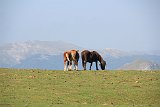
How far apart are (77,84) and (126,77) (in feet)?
17.6

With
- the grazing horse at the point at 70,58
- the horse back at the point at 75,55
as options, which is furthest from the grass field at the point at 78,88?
the horse back at the point at 75,55

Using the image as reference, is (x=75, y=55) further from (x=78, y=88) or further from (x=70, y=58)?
(x=78, y=88)

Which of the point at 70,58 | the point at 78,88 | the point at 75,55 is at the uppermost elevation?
the point at 75,55

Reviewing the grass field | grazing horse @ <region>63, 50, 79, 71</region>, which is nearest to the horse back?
grazing horse @ <region>63, 50, 79, 71</region>

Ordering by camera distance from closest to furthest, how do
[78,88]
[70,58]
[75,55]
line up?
[78,88] < [70,58] < [75,55]

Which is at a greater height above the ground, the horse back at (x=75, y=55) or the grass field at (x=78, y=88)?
the horse back at (x=75, y=55)

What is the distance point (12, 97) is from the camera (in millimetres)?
24750

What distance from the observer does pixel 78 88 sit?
2827 centimetres

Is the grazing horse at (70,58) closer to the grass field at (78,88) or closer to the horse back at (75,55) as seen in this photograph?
the horse back at (75,55)

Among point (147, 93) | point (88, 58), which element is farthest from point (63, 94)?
point (88, 58)

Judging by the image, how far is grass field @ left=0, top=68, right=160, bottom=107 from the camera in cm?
2412

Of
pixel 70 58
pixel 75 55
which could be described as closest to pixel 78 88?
pixel 70 58

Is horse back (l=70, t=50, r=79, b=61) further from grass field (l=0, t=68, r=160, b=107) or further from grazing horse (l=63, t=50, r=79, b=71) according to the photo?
grass field (l=0, t=68, r=160, b=107)

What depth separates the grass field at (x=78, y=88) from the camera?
24125 millimetres
